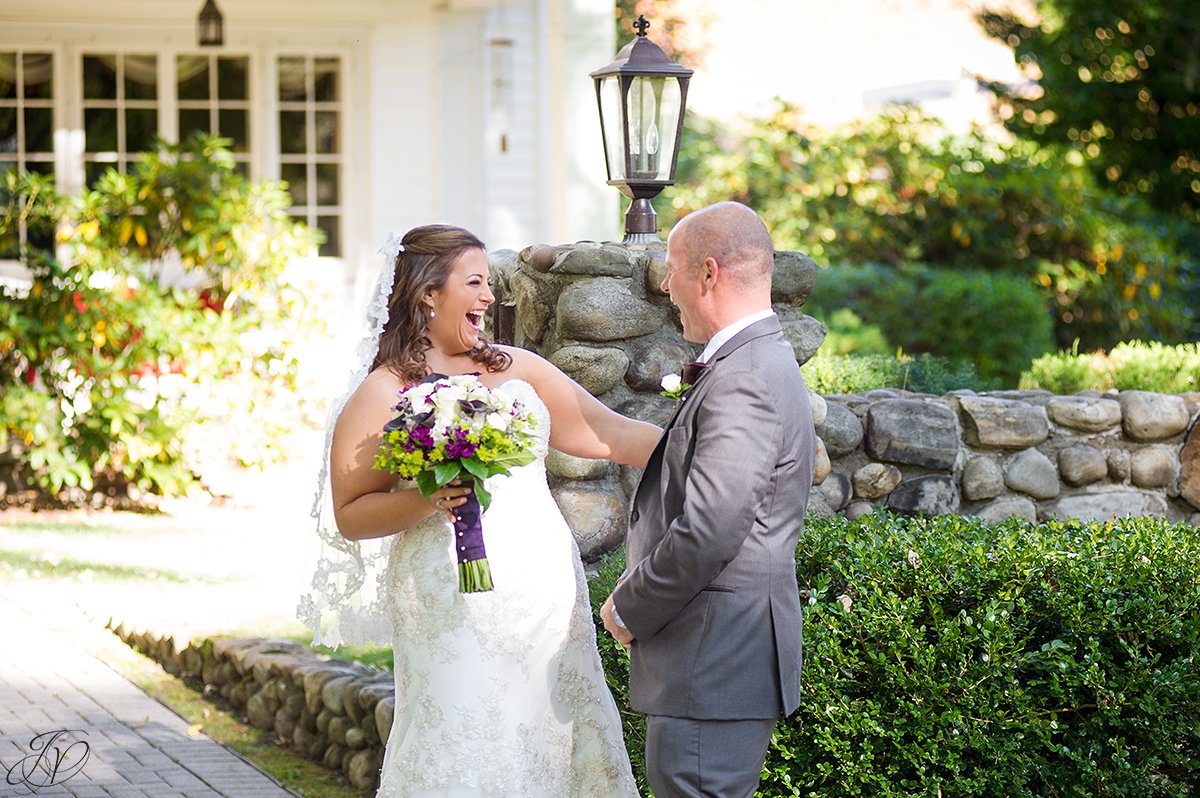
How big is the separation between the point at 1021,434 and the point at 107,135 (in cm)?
893

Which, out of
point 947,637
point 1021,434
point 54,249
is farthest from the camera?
point 54,249

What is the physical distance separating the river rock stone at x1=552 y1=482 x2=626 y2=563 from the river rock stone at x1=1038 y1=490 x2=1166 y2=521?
1.94 metres

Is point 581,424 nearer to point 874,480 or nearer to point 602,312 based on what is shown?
point 602,312

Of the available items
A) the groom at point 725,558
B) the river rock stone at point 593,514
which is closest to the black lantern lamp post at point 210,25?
the river rock stone at point 593,514

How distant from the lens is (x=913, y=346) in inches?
479

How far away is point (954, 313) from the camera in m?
11.7

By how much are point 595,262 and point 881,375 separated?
7.53 feet

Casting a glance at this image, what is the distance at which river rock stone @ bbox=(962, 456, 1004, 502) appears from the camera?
584cm

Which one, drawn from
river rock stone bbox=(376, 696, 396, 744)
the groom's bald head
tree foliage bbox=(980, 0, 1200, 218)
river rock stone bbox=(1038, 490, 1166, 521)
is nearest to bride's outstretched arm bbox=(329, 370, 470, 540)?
the groom's bald head

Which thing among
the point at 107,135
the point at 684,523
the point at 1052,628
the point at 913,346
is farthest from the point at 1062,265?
the point at 684,523

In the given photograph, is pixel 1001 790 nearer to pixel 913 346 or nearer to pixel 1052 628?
pixel 1052 628

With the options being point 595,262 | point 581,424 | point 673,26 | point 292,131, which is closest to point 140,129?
point 292,131

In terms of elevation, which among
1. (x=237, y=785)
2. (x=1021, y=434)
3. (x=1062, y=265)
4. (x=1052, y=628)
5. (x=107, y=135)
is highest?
(x=107, y=135)

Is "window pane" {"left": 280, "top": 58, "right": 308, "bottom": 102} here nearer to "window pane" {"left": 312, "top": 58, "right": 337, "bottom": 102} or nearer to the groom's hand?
"window pane" {"left": 312, "top": 58, "right": 337, "bottom": 102}
